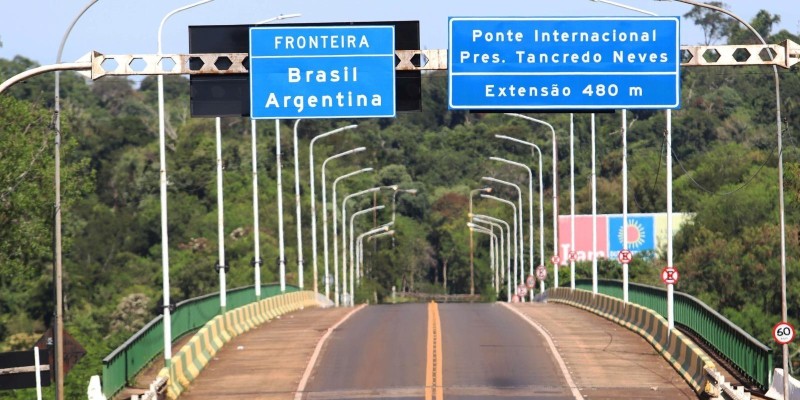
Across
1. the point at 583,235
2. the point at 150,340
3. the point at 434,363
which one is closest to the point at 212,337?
the point at 150,340

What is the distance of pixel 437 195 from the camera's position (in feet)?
531

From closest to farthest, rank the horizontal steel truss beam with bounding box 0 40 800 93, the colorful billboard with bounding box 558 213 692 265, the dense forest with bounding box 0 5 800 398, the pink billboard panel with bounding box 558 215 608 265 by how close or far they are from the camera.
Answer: the horizontal steel truss beam with bounding box 0 40 800 93, the dense forest with bounding box 0 5 800 398, the pink billboard panel with bounding box 558 215 608 265, the colorful billboard with bounding box 558 213 692 265

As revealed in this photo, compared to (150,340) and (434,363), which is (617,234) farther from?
(150,340)

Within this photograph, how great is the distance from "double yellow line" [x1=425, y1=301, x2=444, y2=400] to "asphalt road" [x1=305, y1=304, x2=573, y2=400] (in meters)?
0.14

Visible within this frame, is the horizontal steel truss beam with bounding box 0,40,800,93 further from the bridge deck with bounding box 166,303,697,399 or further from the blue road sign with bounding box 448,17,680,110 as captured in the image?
the bridge deck with bounding box 166,303,697,399

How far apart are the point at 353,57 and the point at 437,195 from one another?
134853mm

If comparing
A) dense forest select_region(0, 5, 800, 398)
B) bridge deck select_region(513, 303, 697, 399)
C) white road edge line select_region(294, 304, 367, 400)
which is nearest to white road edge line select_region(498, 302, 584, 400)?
bridge deck select_region(513, 303, 697, 399)

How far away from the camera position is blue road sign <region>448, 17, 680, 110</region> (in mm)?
27203

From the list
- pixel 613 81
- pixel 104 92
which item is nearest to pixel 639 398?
pixel 613 81

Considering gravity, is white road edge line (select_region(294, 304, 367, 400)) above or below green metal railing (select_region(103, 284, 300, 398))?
below

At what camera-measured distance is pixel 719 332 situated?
34.6 m

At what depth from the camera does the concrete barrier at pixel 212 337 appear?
30.1 metres

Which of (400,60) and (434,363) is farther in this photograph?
(434,363)

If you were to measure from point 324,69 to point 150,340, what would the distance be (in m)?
8.54
